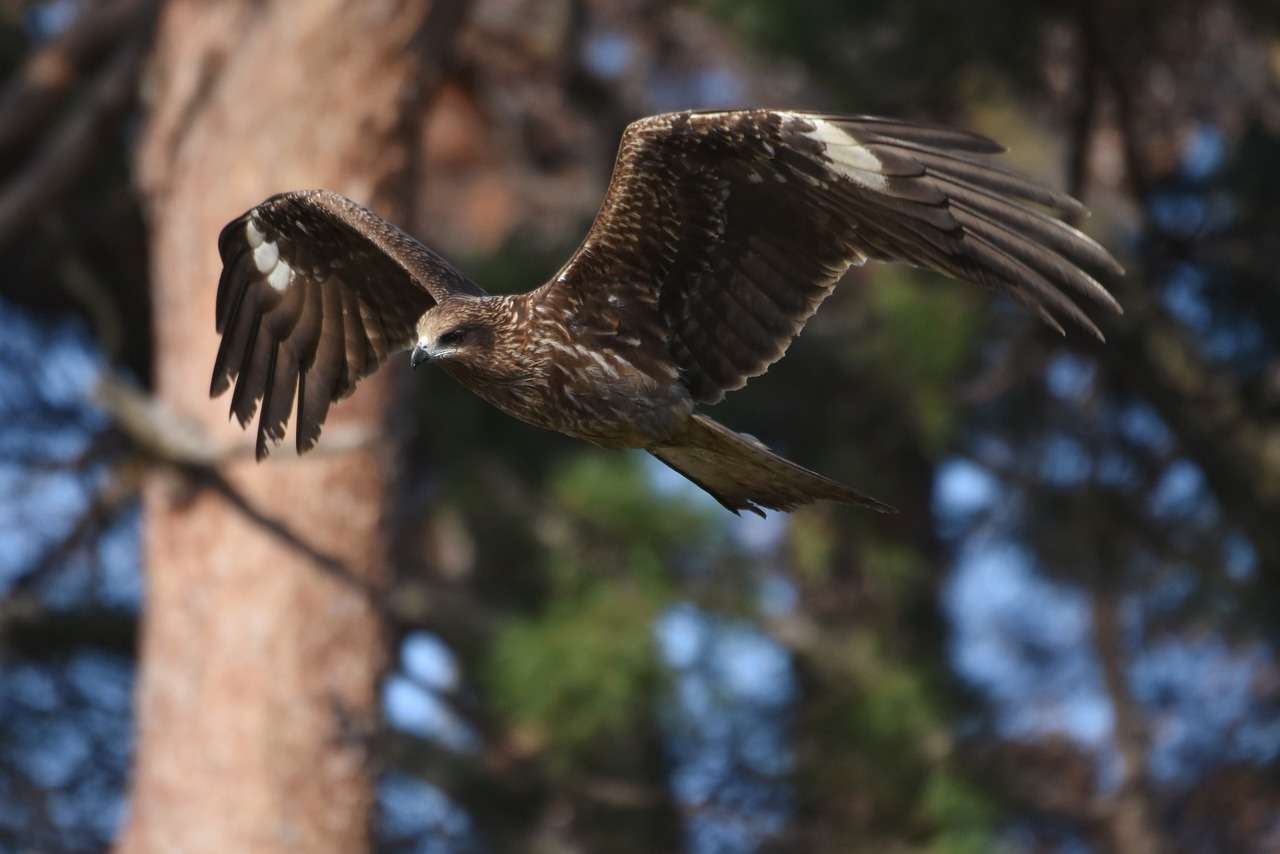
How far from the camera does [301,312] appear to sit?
5.86m

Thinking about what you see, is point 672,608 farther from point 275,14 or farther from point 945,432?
point 275,14

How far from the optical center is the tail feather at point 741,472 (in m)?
4.71

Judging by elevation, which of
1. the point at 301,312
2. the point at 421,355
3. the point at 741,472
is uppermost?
Answer: the point at 301,312

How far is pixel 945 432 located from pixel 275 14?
11.0 ft

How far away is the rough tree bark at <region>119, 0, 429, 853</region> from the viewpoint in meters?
7.33

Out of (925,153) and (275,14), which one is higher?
(275,14)

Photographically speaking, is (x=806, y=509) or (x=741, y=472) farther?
(x=806, y=509)

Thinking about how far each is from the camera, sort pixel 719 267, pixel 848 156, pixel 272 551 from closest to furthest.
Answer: pixel 848 156 → pixel 719 267 → pixel 272 551

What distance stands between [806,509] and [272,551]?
6.65ft

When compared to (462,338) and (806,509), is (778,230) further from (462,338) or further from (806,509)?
(806,509)

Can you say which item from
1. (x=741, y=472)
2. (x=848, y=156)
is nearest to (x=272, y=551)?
(x=741, y=472)

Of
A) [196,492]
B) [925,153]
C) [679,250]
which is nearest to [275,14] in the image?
[196,492]

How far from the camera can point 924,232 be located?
4.53m

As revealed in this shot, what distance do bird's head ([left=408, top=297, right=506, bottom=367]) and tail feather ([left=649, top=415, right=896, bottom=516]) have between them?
1.63 feet
